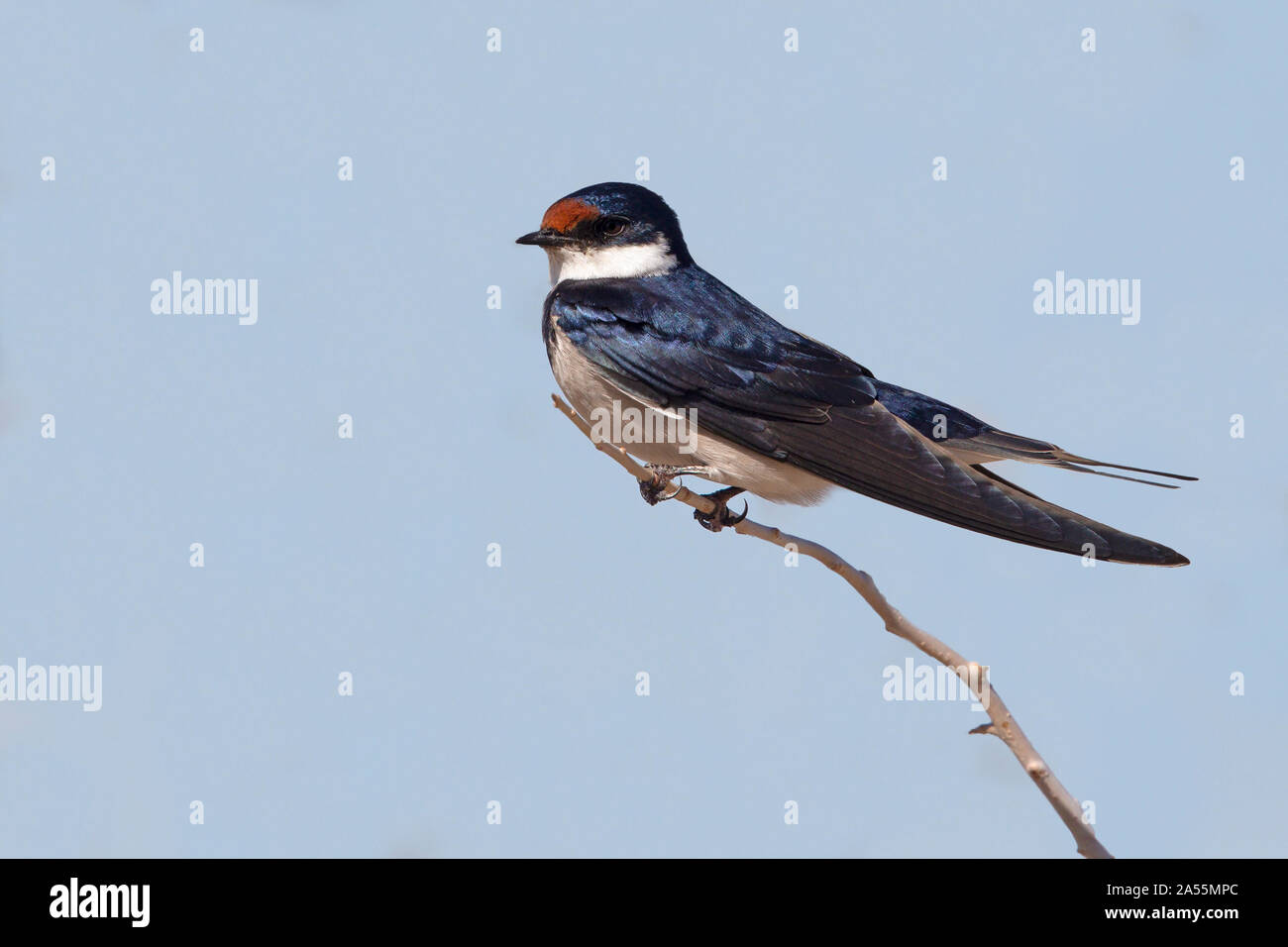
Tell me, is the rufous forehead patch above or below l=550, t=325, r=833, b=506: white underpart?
above

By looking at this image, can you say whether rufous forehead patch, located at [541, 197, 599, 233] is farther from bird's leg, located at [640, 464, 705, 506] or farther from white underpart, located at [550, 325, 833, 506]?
bird's leg, located at [640, 464, 705, 506]

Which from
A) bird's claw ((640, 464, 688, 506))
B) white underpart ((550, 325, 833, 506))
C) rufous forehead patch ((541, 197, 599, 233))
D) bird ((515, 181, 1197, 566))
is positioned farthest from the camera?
rufous forehead patch ((541, 197, 599, 233))

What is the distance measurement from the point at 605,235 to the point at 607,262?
0.09 metres

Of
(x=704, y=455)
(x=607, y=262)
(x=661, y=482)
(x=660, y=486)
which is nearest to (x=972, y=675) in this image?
(x=661, y=482)

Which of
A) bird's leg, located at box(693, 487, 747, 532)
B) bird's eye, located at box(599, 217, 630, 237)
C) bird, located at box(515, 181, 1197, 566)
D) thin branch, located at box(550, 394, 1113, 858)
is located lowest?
thin branch, located at box(550, 394, 1113, 858)

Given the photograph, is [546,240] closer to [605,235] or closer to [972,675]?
[605,235]

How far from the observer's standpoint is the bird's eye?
479 centimetres

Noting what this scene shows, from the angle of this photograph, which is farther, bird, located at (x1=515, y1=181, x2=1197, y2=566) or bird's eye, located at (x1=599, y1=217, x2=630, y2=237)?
bird's eye, located at (x1=599, y1=217, x2=630, y2=237)

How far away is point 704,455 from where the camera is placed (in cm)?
443

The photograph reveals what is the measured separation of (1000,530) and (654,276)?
1532 millimetres

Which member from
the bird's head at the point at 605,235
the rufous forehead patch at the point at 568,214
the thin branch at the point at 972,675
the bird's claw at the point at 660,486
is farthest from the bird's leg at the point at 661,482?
the rufous forehead patch at the point at 568,214

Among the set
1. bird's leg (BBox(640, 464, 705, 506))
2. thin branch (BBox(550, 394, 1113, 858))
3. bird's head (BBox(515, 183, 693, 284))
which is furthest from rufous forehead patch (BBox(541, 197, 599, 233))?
thin branch (BBox(550, 394, 1113, 858))

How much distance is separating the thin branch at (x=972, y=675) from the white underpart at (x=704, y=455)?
881mm

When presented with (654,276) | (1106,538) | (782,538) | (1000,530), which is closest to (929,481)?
(1000,530)
